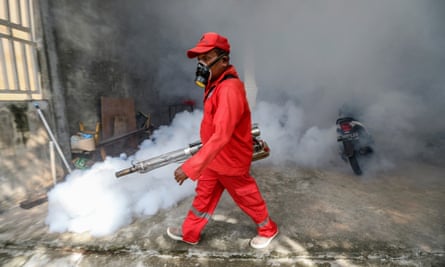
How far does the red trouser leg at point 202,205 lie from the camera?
2.10m

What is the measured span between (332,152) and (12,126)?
5788 millimetres

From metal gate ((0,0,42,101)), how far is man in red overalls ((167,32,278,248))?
121 inches

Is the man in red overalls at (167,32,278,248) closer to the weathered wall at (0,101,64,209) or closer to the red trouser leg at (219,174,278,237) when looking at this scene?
the red trouser leg at (219,174,278,237)

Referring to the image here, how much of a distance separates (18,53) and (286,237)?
440 cm

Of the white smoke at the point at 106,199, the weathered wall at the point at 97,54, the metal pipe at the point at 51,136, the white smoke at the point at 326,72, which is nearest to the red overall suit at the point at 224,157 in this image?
the white smoke at the point at 106,199

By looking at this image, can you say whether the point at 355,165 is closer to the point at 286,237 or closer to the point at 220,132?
the point at 286,237

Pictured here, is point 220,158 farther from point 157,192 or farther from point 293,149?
point 293,149

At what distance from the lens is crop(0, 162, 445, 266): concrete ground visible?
2012mm

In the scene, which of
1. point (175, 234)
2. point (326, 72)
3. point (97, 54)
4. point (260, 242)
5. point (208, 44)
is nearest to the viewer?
→ point (208, 44)

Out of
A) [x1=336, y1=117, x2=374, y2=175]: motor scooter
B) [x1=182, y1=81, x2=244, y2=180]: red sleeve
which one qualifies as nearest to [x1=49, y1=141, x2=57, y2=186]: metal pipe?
[x1=182, y1=81, x2=244, y2=180]: red sleeve

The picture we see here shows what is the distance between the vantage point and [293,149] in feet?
17.5

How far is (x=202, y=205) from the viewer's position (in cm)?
211

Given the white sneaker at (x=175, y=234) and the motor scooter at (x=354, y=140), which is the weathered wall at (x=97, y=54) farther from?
the motor scooter at (x=354, y=140)

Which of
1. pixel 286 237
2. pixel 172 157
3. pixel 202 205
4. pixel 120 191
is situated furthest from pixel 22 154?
pixel 286 237
